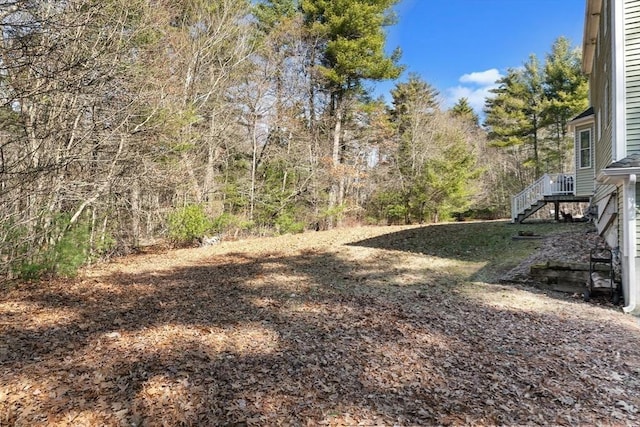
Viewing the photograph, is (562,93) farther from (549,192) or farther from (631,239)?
(631,239)

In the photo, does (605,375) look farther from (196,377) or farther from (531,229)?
(531,229)

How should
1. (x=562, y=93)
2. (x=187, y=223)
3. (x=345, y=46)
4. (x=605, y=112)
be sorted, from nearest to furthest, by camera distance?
(x=605, y=112)
(x=187, y=223)
(x=345, y=46)
(x=562, y=93)

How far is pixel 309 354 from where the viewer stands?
12.5 ft

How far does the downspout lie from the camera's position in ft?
18.4

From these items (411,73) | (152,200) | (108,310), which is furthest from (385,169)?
(108,310)

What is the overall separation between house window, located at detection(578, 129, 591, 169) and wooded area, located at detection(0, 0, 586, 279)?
595 cm

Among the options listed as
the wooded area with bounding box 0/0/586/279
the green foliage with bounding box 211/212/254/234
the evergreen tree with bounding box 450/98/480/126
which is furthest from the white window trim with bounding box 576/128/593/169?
the evergreen tree with bounding box 450/98/480/126

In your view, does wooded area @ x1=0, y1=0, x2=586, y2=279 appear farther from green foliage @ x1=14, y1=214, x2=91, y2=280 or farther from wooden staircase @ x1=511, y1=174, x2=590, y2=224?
wooden staircase @ x1=511, y1=174, x2=590, y2=224

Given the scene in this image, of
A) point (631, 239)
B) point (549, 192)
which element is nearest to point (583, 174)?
point (549, 192)

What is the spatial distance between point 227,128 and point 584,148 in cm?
1272

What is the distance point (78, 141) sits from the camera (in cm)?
698

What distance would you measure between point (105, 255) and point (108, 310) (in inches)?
192

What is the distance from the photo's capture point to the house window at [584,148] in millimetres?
12643

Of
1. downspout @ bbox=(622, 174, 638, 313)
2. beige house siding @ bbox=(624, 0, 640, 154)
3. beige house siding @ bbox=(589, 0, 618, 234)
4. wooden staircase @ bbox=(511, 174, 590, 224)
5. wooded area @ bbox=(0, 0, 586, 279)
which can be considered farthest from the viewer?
wooden staircase @ bbox=(511, 174, 590, 224)
